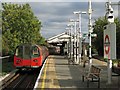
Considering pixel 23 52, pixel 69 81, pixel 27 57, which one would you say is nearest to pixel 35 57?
pixel 27 57

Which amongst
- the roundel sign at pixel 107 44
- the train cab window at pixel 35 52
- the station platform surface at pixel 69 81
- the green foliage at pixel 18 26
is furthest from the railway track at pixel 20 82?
the green foliage at pixel 18 26

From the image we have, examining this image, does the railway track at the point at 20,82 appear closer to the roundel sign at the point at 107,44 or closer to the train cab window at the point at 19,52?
the train cab window at the point at 19,52

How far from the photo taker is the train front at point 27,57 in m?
30.2

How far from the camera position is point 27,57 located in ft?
100

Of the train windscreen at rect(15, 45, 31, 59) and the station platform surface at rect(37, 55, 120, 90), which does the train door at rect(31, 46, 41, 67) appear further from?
the station platform surface at rect(37, 55, 120, 90)

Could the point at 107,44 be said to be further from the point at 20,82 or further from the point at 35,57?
the point at 35,57

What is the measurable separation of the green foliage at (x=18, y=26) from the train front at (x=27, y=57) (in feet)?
72.2

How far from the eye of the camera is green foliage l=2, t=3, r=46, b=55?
54.6 meters

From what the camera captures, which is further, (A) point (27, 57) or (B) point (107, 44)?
(A) point (27, 57)

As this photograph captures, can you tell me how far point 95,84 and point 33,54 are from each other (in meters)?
14.1

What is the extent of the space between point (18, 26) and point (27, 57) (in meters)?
27.4

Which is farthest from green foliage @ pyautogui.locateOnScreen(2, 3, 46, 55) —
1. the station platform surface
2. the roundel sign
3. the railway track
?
the roundel sign

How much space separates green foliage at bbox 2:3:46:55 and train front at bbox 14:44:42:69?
22.0 metres

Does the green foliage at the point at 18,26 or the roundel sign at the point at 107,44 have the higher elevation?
the green foliage at the point at 18,26
